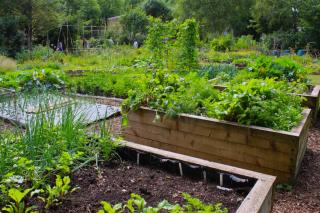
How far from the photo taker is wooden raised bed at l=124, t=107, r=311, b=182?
2.77 m

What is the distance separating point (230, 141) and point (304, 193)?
0.74 metres

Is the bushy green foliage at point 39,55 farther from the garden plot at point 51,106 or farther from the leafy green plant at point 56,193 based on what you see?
the leafy green plant at point 56,193

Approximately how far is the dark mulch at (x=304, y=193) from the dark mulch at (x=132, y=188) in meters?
0.95

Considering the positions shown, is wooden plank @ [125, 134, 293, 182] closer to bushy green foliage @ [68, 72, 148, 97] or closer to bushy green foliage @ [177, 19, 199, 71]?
bushy green foliage @ [68, 72, 148, 97]

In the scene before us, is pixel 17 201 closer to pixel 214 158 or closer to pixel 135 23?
pixel 214 158

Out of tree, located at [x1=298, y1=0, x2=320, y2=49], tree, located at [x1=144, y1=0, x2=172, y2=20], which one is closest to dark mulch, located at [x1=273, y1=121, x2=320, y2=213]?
tree, located at [x1=298, y1=0, x2=320, y2=49]

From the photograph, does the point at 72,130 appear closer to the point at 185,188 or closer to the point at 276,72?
the point at 185,188

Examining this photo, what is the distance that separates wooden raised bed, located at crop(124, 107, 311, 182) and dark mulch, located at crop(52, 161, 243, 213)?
1091mm

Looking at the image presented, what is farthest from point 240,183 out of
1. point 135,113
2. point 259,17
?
point 259,17

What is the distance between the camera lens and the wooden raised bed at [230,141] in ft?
9.09

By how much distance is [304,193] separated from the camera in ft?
9.01

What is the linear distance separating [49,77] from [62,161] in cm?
446

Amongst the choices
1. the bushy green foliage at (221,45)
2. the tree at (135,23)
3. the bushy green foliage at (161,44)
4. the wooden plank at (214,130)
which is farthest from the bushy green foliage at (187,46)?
the tree at (135,23)

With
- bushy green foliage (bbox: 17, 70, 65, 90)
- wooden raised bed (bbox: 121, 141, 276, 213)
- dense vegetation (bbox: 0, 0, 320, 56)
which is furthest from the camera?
dense vegetation (bbox: 0, 0, 320, 56)
